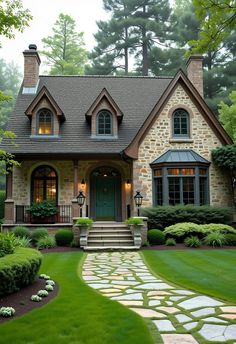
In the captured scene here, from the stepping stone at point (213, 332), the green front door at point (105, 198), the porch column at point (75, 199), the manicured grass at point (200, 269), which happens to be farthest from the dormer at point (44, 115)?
the stepping stone at point (213, 332)

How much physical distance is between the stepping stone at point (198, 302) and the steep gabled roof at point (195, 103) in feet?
33.2

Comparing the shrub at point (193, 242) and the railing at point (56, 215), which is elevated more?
the railing at point (56, 215)

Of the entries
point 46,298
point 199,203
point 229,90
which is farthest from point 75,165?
point 229,90

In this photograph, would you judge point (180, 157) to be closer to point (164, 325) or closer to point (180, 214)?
point (180, 214)

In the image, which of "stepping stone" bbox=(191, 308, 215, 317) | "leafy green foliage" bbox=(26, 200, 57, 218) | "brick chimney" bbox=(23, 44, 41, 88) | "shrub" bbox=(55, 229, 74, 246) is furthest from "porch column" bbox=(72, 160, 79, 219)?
"stepping stone" bbox=(191, 308, 215, 317)

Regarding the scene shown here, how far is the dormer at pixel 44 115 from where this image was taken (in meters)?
16.9

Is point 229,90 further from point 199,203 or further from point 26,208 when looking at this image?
point 26,208

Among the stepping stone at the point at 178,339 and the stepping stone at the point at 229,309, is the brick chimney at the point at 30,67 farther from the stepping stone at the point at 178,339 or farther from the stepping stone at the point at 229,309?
the stepping stone at the point at 178,339

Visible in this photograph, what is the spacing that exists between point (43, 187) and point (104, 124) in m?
4.48

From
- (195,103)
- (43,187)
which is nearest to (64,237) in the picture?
(43,187)

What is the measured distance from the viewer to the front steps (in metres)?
13.2

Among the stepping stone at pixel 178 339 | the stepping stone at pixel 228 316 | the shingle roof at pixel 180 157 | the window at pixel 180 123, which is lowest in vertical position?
the stepping stone at pixel 228 316

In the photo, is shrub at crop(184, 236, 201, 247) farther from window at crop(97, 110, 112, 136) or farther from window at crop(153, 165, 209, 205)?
window at crop(97, 110, 112, 136)

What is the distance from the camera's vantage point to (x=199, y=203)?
1587 cm
